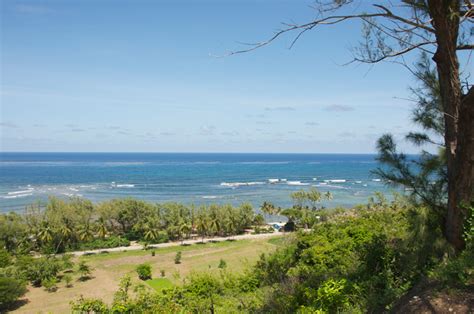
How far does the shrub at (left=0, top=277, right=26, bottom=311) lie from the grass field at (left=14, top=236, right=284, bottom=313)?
81cm

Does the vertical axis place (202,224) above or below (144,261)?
above

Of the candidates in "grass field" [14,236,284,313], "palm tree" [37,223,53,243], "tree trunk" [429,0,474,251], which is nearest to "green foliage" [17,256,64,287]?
"grass field" [14,236,284,313]

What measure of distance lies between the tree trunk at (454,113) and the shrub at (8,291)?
25.3 metres

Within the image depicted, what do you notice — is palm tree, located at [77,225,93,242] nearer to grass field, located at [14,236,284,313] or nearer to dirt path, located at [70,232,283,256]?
dirt path, located at [70,232,283,256]

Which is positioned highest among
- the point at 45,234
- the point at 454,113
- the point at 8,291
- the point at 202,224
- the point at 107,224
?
the point at 454,113

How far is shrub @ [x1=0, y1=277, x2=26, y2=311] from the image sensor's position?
21.4m

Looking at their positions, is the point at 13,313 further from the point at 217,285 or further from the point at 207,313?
the point at 207,313

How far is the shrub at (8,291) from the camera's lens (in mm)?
21406

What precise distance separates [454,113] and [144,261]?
3225cm

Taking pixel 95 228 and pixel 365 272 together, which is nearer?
pixel 365 272

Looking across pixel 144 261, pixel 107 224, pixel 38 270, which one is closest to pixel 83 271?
pixel 38 270

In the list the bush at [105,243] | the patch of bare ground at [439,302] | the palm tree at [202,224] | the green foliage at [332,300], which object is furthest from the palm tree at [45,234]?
the patch of bare ground at [439,302]

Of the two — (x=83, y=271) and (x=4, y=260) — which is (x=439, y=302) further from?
(x=4, y=260)

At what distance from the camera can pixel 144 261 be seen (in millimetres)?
32469
